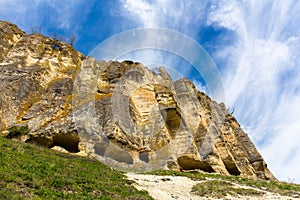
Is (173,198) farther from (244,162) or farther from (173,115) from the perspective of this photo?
(244,162)

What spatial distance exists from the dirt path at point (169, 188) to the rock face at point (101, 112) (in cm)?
627

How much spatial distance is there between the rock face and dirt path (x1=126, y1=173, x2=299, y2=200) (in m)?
6.27

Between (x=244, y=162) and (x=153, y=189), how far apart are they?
32.5 metres

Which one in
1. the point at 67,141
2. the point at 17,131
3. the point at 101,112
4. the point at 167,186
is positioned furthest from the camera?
the point at 101,112

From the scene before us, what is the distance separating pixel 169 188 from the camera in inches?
818

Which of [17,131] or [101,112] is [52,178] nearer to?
[17,131]

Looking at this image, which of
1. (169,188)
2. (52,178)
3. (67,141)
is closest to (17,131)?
(67,141)

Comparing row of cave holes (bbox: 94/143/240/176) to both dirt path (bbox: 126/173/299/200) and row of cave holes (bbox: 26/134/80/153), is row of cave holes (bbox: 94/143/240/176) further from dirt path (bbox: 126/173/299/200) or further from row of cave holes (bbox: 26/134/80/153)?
dirt path (bbox: 126/173/299/200)

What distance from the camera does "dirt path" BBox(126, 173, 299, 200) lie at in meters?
18.7

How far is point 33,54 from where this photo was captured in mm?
39688

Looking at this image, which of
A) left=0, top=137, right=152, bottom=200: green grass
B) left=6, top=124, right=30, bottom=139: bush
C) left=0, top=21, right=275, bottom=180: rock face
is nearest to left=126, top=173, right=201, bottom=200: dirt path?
left=0, top=137, right=152, bottom=200: green grass

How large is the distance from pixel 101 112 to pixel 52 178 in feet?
52.6

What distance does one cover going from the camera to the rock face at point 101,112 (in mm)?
28531

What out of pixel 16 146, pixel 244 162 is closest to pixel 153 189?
pixel 16 146
